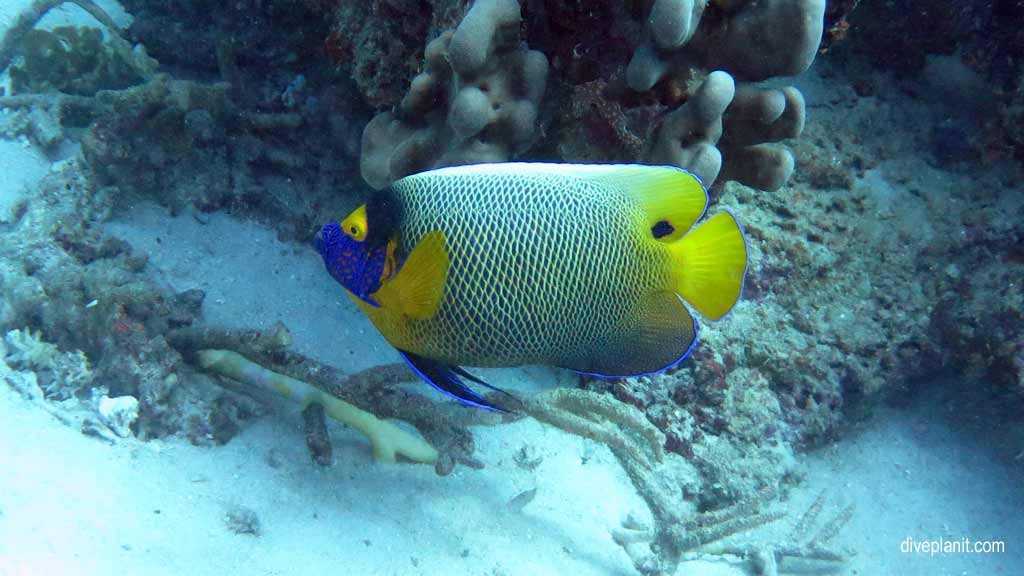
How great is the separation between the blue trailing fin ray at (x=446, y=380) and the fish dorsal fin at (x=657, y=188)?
2.52 ft

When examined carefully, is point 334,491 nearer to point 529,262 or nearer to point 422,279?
point 422,279

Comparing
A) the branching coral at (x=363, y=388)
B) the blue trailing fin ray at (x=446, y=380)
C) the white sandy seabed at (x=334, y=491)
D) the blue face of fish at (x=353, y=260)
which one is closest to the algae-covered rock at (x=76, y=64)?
the white sandy seabed at (x=334, y=491)

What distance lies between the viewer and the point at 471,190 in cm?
171

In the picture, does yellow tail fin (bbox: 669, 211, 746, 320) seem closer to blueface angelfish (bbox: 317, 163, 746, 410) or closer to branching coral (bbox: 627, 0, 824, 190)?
blueface angelfish (bbox: 317, 163, 746, 410)

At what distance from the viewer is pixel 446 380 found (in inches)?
69.1

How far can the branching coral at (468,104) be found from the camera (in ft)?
8.52

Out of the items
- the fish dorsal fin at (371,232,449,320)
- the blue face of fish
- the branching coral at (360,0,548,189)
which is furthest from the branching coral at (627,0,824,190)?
the blue face of fish

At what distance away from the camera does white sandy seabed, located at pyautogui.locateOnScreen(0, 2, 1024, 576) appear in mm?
2184

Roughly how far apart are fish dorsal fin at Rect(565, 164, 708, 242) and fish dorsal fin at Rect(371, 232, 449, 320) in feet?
1.79

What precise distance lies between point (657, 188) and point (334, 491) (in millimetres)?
2110

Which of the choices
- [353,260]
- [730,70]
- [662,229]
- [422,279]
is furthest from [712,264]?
[730,70]

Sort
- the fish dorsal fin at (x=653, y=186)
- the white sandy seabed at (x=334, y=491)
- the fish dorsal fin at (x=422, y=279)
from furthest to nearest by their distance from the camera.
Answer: the white sandy seabed at (x=334, y=491) → the fish dorsal fin at (x=653, y=186) → the fish dorsal fin at (x=422, y=279)

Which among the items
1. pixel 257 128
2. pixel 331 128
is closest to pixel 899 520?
pixel 331 128

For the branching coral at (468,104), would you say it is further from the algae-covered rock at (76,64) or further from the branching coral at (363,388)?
the algae-covered rock at (76,64)
